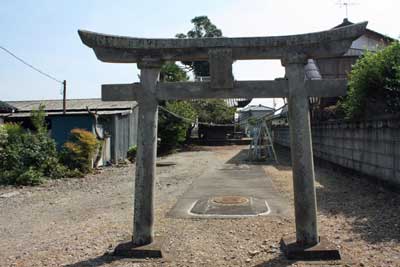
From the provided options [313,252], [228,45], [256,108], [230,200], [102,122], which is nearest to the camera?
[313,252]

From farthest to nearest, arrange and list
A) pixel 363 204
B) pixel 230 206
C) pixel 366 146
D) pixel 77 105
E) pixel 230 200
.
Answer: pixel 77 105
pixel 366 146
pixel 230 200
pixel 230 206
pixel 363 204

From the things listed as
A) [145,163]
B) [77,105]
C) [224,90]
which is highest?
[77,105]

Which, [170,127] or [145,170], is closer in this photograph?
[145,170]

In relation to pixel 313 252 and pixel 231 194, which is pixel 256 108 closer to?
pixel 231 194

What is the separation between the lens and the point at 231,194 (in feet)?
32.4

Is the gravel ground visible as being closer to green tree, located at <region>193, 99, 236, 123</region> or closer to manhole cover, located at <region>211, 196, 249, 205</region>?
manhole cover, located at <region>211, 196, 249, 205</region>

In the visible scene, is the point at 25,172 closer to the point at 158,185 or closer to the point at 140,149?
the point at 158,185

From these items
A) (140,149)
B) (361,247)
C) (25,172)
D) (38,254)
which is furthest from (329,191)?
(25,172)

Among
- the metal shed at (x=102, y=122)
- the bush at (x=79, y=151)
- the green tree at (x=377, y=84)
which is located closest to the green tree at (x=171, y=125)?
the metal shed at (x=102, y=122)

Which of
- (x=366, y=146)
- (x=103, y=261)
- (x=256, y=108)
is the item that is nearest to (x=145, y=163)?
(x=103, y=261)

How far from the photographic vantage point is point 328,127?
14023 mm

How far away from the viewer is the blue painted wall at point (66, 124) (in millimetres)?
17312

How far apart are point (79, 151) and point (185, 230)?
367 inches

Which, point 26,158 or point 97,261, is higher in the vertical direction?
point 26,158
